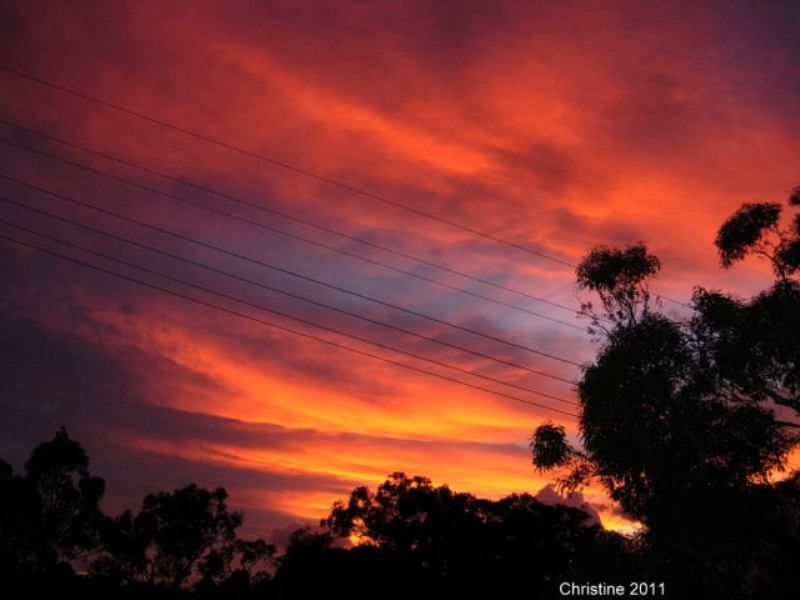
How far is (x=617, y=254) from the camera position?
2808 cm

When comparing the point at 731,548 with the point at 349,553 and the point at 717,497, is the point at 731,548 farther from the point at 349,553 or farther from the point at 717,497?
the point at 349,553

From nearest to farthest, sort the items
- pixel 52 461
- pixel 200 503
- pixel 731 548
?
pixel 731 548, pixel 52 461, pixel 200 503

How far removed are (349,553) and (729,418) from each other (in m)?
36.4

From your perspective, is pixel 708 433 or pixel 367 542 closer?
pixel 708 433

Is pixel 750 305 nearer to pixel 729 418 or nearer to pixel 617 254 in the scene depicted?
pixel 729 418

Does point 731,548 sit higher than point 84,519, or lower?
higher

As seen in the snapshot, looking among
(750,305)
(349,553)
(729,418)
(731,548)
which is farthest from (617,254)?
(349,553)

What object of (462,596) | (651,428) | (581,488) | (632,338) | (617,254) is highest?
(617,254)

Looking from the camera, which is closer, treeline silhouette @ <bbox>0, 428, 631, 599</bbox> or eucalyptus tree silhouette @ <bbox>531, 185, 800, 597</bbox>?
eucalyptus tree silhouette @ <bbox>531, 185, 800, 597</bbox>

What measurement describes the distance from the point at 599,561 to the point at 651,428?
6.56 m

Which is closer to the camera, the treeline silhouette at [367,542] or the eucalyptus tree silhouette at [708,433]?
the eucalyptus tree silhouette at [708,433]

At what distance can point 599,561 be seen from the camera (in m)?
26.5

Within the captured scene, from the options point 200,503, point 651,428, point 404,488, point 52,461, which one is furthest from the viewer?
point 200,503

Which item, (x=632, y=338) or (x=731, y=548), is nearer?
(x=731, y=548)
